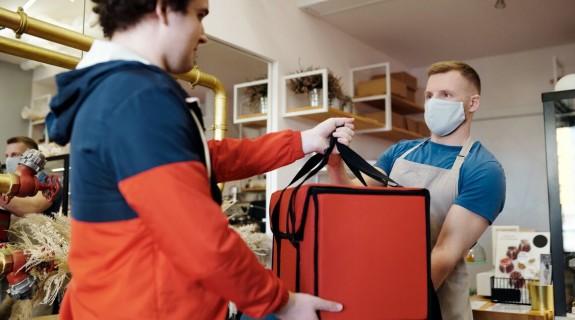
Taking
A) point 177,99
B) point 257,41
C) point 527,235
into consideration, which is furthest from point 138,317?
point 257,41

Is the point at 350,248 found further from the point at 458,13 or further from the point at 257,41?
the point at 458,13

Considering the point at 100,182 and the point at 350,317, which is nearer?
the point at 100,182

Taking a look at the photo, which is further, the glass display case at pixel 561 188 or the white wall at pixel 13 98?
the glass display case at pixel 561 188

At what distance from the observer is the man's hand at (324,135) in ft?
4.01

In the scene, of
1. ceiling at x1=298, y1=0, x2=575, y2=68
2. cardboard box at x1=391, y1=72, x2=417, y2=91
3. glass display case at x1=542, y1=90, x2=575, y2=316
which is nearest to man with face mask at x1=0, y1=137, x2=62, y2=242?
glass display case at x1=542, y1=90, x2=575, y2=316

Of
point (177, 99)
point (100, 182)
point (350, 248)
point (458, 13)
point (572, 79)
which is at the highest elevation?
point (458, 13)

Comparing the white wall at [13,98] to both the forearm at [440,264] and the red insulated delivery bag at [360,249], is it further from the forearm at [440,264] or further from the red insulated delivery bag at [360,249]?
the forearm at [440,264]

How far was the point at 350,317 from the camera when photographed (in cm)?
98

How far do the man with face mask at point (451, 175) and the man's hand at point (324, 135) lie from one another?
0.15m

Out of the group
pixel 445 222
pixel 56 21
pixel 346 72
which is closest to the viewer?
pixel 445 222

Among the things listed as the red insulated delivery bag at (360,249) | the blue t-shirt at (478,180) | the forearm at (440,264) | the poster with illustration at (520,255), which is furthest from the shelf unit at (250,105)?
the red insulated delivery bag at (360,249)

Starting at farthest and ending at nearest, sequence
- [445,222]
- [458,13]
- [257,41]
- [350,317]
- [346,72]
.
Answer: [346,72] < [458,13] < [257,41] < [445,222] < [350,317]

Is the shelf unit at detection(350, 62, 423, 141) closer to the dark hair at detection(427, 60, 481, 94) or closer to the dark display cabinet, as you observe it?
the dark hair at detection(427, 60, 481, 94)

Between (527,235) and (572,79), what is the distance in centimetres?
78
